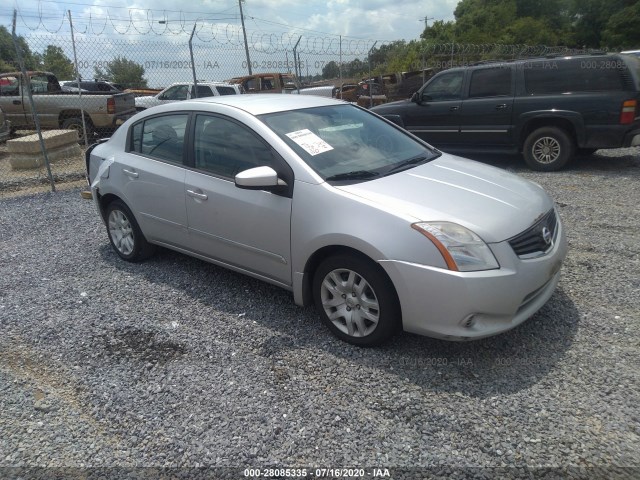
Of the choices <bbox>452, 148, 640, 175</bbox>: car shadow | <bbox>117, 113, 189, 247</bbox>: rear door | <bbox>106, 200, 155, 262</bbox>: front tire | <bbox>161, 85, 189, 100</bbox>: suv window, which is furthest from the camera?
<bbox>161, 85, 189, 100</bbox>: suv window

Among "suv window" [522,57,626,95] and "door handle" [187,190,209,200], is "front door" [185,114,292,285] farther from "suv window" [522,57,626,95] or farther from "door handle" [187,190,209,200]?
"suv window" [522,57,626,95]

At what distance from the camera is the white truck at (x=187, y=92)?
14672mm

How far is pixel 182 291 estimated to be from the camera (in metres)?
4.29

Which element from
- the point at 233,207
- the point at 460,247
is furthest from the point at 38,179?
the point at 460,247

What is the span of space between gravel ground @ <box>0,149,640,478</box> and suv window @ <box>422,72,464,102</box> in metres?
5.26

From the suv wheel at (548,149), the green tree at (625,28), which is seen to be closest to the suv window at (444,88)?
the suv wheel at (548,149)

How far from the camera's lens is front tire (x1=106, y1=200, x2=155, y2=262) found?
479 cm

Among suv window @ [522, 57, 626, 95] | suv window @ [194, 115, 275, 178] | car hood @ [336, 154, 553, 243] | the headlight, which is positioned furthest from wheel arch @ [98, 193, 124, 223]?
suv window @ [522, 57, 626, 95]

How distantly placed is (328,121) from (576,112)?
5496 millimetres

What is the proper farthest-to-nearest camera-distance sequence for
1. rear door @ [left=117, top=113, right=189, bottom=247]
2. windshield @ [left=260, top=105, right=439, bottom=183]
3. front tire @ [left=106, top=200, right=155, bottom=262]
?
front tire @ [left=106, top=200, right=155, bottom=262] < rear door @ [left=117, top=113, right=189, bottom=247] < windshield @ [left=260, top=105, right=439, bottom=183]

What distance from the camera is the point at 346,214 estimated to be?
10.2 ft

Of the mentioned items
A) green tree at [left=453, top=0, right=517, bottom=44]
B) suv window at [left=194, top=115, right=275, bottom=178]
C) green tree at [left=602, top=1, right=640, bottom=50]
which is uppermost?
green tree at [left=453, top=0, right=517, bottom=44]

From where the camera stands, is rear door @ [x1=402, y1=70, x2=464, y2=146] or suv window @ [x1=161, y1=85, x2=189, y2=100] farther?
suv window @ [x1=161, y1=85, x2=189, y2=100]

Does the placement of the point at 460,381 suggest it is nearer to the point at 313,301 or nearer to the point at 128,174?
the point at 313,301
